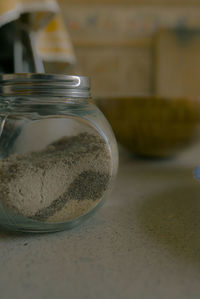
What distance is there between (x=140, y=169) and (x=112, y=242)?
0.40m

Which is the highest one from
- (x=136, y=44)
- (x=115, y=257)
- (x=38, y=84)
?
(x=38, y=84)

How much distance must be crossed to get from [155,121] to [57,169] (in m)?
0.45

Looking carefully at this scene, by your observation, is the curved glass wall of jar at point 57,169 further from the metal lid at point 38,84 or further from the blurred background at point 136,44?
the blurred background at point 136,44

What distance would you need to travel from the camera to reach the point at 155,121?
2.29 feet

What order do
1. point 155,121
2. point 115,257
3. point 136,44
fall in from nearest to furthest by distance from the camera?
point 115,257
point 155,121
point 136,44

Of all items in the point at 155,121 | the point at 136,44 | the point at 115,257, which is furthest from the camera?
the point at 136,44

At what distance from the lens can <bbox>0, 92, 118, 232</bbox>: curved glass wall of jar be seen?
28 cm

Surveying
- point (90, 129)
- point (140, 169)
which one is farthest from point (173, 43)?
point (90, 129)

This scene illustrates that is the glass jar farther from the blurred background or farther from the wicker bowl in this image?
the blurred background

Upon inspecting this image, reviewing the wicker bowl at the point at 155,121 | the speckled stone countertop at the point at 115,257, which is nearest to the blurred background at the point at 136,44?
the wicker bowl at the point at 155,121

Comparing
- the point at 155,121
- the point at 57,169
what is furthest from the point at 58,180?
the point at 155,121

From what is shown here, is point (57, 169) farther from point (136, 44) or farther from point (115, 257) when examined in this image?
point (136, 44)

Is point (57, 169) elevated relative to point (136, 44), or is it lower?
elevated

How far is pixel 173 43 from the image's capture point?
2.24 metres
